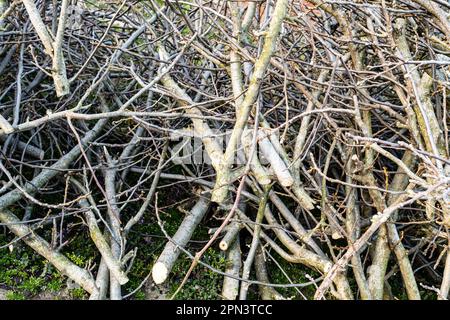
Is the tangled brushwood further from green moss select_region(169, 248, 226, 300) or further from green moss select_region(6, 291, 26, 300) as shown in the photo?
green moss select_region(6, 291, 26, 300)

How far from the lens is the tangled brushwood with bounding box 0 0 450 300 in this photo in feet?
8.42

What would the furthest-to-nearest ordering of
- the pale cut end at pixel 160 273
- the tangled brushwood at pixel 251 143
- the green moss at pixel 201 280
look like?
the green moss at pixel 201 280
the pale cut end at pixel 160 273
the tangled brushwood at pixel 251 143

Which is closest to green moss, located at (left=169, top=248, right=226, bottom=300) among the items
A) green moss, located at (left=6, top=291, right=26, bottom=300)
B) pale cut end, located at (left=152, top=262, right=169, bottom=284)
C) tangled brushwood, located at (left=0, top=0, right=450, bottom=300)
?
tangled brushwood, located at (left=0, top=0, right=450, bottom=300)

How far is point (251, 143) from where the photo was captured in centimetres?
229

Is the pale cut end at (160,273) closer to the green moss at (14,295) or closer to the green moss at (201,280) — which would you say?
the green moss at (201,280)

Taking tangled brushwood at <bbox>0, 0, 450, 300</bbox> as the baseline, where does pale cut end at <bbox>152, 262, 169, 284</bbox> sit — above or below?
below

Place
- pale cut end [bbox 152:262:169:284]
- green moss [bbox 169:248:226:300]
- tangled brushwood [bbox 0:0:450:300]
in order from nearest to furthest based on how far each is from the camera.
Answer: tangled brushwood [bbox 0:0:450:300]
pale cut end [bbox 152:262:169:284]
green moss [bbox 169:248:226:300]

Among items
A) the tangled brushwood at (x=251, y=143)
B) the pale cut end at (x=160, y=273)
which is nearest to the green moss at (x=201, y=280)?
the tangled brushwood at (x=251, y=143)

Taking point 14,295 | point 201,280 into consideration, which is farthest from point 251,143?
point 14,295

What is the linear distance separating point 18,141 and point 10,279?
2.99 ft

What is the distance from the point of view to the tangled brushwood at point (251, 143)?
8.42 ft

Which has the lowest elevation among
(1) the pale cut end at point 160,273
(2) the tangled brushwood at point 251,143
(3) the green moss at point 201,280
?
(3) the green moss at point 201,280

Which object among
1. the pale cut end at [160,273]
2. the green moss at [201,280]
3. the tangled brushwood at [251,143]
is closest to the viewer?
the tangled brushwood at [251,143]

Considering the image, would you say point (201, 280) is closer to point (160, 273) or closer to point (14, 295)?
point (160, 273)
